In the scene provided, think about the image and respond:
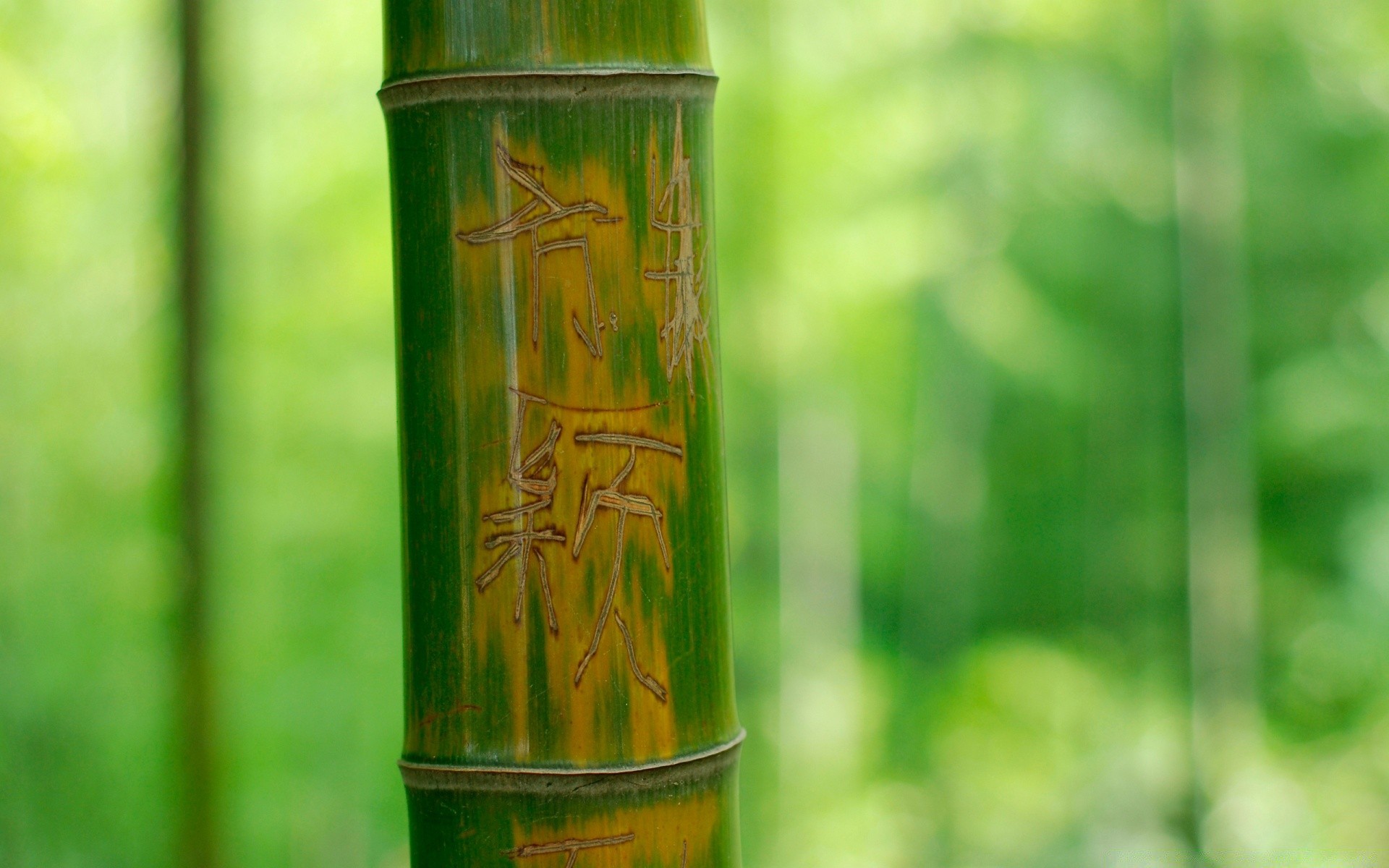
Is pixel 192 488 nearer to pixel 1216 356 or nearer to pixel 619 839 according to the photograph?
pixel 619 839

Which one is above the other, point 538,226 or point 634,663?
point 538,226

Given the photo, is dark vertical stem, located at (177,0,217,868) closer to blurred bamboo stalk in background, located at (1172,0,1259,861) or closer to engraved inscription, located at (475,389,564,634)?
engraved inscription, located at (475,389,564,634)

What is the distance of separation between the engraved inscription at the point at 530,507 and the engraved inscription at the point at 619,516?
1 cm

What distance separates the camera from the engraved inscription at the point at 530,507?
52 cm

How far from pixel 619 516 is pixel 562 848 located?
130 mm

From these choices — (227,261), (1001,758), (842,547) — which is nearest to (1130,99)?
(842,547)

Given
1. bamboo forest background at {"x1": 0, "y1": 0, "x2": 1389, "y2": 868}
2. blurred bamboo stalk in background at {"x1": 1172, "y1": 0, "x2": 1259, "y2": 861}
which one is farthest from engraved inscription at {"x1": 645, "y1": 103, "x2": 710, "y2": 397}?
blurred bamboo stalk in background at {"x1": 1172, "y1": 0, "x2": 1259, "y2": 861}

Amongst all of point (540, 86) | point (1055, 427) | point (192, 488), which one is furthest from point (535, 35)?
point (1055, 427)

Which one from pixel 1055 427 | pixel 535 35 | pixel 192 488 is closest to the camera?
pixel 535 35

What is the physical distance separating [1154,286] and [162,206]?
7.72 feet

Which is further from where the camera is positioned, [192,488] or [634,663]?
[192,488]

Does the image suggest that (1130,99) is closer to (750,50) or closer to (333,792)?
(750,50)

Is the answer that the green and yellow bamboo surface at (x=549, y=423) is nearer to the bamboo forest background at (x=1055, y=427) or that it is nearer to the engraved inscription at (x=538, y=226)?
the engraved inscription at (x=538, y=226)

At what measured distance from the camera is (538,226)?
1.69 ft
